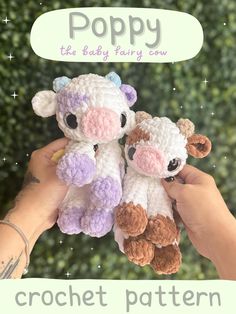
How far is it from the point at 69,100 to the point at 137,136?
0.08 meters

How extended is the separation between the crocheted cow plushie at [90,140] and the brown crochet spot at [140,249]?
0.10ft

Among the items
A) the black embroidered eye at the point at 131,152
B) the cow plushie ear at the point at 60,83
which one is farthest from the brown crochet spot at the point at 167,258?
the cow plushie ear at the point at 60,83

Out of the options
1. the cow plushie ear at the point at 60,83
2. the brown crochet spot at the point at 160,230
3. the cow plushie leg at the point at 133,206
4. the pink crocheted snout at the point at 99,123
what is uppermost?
the cow plushie ear at the point at 60,83

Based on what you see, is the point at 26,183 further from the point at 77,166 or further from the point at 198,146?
the point at 198,146

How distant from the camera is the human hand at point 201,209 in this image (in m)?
0.61

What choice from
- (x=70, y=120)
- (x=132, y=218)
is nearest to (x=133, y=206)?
(x=132, y=218)

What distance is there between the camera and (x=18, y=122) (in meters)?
0.63

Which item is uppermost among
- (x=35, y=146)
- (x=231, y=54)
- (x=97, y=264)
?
(x=231, y=54)

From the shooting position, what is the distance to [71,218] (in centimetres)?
60

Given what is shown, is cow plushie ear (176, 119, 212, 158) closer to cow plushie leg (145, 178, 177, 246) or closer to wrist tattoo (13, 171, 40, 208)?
cow plushie leg (145, 178, 177, 246)

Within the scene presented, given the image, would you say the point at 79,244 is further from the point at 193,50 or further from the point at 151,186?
the point at 193,50

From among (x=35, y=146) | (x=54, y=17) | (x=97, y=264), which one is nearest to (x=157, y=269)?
(x=97, y=264)

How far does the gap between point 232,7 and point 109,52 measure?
0.52 ft

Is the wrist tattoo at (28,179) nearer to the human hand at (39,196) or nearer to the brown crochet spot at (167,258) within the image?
the human hand at (39,196)
